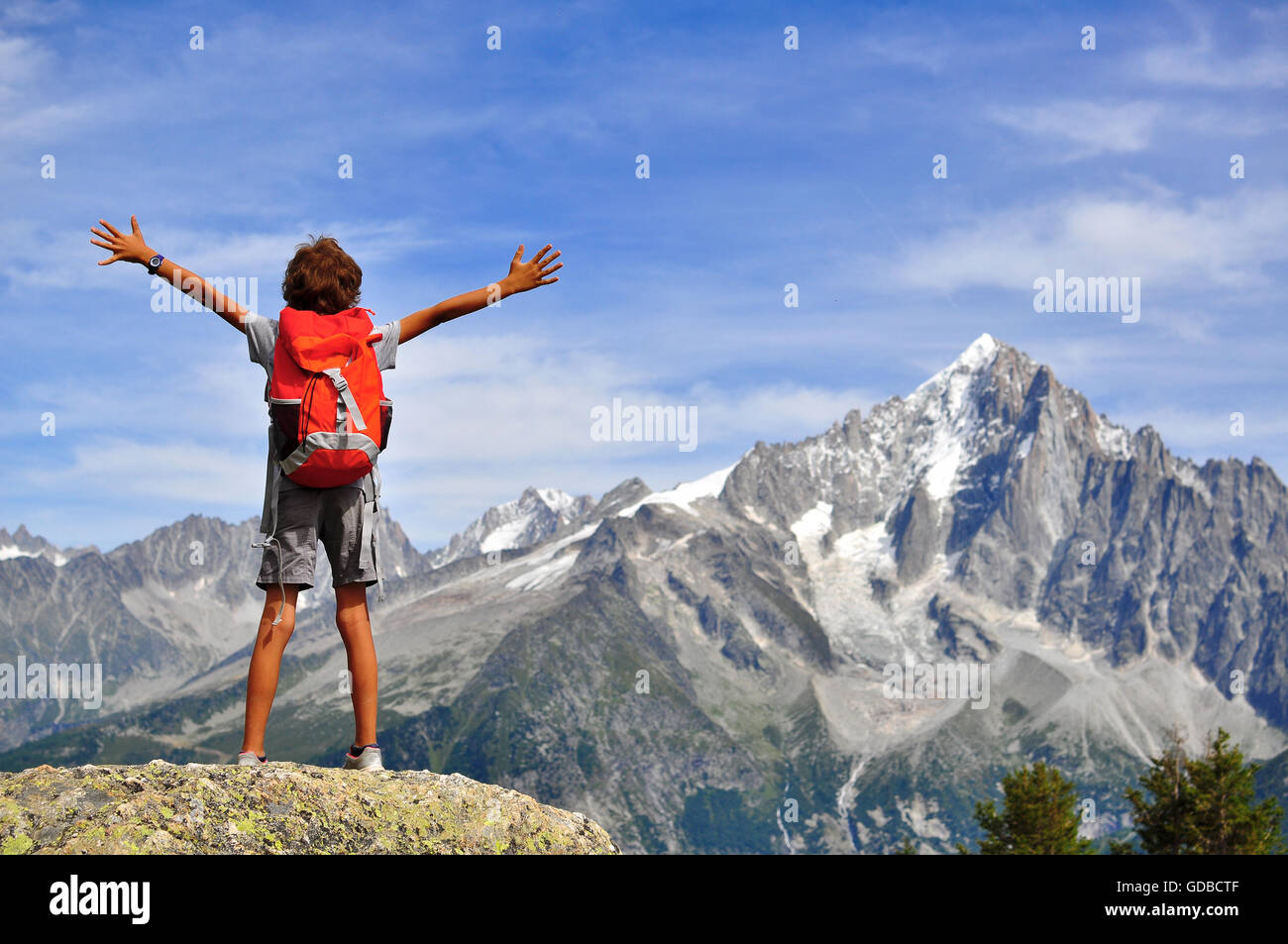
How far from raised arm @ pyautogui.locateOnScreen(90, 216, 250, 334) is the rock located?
4.05 meters

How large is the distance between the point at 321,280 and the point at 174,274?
4.67ft

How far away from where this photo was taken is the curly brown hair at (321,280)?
10.7m

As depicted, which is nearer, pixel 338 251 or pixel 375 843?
pixel 375 843

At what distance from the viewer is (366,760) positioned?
10516 mm

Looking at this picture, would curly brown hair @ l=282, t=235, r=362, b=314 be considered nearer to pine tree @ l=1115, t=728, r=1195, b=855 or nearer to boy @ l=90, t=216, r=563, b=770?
boy @ l=90, t=216, r=563, b=770

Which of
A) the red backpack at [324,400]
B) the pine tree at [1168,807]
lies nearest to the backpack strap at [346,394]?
the red backpack at [324,400]

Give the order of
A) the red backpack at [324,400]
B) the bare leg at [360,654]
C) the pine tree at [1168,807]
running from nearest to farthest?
the red backpack at [324,400] → the bare leg at [360,654] → the pine tree at [1168,807]

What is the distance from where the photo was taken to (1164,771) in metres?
61.2

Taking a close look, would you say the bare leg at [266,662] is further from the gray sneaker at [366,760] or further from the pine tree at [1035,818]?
the pine tree at [1035,818]

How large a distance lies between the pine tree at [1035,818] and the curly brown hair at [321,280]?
214 feet
